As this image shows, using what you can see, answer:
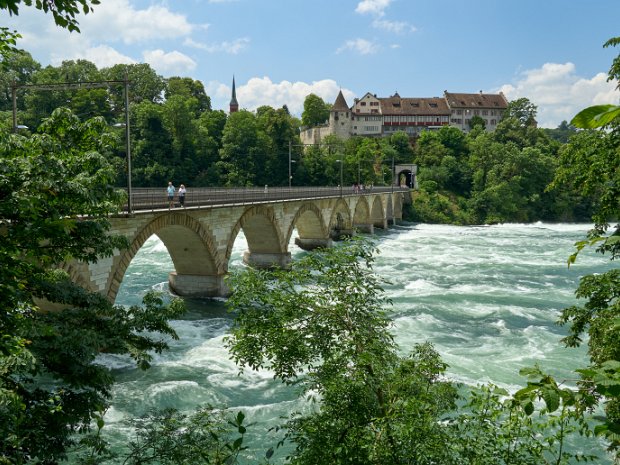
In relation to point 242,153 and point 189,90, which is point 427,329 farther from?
point 189,90

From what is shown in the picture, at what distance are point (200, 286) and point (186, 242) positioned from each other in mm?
3041

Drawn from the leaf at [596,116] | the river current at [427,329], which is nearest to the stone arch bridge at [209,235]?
the river current at [427,329]

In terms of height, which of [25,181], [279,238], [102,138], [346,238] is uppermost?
[102,138]

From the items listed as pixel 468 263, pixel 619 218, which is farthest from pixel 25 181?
pixel 468 263

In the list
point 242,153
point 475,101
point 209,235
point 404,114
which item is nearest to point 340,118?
point 404,114

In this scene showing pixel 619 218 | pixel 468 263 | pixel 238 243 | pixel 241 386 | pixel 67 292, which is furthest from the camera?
pixel 238 243

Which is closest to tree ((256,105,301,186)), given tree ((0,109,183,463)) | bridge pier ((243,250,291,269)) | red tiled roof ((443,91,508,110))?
bridge pier ((243,250,291,269))

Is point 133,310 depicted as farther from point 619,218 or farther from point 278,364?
point 619,218

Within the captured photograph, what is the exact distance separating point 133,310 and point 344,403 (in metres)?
4.68

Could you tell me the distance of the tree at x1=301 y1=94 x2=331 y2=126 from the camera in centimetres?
12294

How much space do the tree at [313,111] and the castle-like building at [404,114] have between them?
256 centimetres

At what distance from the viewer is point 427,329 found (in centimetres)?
2334

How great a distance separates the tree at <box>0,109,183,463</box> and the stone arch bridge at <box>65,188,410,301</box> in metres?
1.32

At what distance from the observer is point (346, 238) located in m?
8.92
